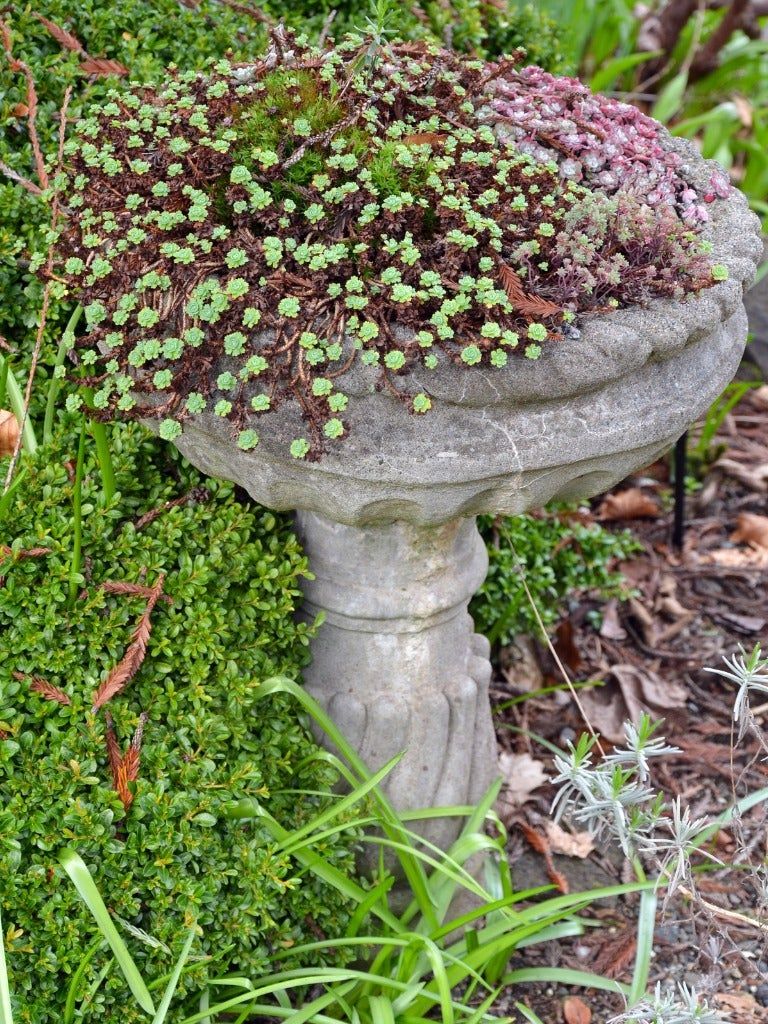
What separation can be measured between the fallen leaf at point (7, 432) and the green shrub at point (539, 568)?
1.03 metres

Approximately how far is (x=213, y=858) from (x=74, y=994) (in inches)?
10.7

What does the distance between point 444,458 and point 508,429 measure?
103mm

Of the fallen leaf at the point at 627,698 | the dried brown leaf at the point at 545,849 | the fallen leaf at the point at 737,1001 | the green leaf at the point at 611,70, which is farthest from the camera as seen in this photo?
the green leaf at the point at 611,70

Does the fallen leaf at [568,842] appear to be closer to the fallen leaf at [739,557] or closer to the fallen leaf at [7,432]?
the fallen leaf at [739,557]

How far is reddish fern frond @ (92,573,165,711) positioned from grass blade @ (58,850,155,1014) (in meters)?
0.24

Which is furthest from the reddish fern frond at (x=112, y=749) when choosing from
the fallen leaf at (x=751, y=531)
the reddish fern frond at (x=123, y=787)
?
the fallen leaf at (x=751, y=531)

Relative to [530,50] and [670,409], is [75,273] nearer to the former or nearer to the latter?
[670,409]

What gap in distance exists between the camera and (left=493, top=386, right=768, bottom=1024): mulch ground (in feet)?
6.88

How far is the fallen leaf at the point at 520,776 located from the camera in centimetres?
249

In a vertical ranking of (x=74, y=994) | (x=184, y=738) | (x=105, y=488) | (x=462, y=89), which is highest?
(x=462, y=89)

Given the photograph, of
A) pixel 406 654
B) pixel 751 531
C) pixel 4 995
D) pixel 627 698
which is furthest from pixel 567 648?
pixel 4 995

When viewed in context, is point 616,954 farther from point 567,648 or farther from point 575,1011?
point 567,648

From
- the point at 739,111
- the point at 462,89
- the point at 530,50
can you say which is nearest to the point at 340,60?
the point at 462,89

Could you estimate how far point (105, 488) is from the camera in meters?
1.85
